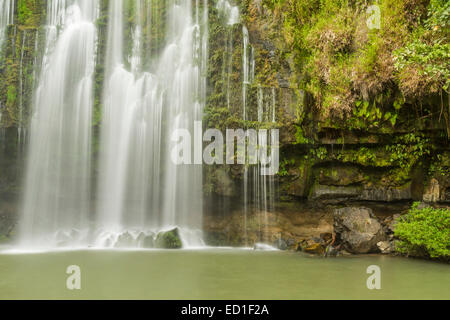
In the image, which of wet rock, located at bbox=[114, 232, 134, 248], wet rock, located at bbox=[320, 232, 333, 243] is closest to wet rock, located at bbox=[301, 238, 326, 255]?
wet rock, located at bbox=[320, 232, 333, 243]

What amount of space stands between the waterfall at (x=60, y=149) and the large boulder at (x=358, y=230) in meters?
9.79

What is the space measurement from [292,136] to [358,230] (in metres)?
3.66

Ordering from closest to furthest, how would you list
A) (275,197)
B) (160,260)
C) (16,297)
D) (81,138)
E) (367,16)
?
(16,297)
(160,260)
(367,16)
(275,197)
(81,138)

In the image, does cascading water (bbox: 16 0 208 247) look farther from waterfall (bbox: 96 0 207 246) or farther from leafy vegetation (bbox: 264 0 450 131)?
leafy vegetation (bbox: 264 0 450 131)

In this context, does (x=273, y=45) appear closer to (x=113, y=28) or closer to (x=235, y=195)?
(x=235, y=195)

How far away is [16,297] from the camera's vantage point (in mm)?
6043

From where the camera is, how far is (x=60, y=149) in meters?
14.7

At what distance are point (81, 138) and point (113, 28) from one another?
5.09 m

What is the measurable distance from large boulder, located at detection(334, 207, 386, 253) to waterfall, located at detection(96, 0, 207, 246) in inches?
206

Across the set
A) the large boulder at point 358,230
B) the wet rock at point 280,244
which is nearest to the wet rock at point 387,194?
the large boulder at point 358,230

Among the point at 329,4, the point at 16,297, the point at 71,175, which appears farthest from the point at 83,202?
the point at 329,4

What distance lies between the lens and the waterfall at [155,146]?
1371 cm

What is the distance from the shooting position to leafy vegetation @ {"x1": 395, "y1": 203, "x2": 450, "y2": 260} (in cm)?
862

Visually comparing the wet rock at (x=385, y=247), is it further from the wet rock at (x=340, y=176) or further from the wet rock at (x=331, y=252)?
the wet rock at (x=340, y=176)
